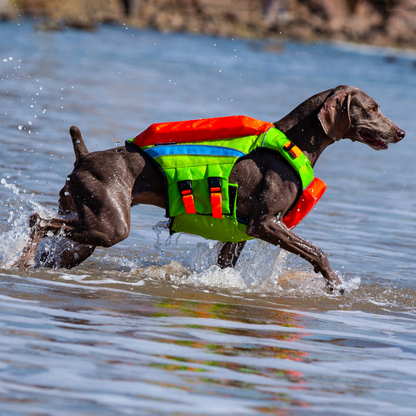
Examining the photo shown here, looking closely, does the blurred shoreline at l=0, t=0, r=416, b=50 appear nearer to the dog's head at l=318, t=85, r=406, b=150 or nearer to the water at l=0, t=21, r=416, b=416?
the water at l=0, t=21, r=416, b=416

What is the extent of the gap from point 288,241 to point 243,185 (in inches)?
21.6

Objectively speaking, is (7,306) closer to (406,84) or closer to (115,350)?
(115,350)

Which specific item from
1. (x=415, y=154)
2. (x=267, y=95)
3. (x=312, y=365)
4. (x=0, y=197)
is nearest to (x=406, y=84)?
(x=267, y=95)

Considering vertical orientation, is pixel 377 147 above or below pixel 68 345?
above

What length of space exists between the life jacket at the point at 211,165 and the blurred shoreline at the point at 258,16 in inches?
1709

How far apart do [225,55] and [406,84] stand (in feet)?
35.9

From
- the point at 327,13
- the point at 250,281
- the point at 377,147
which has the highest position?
the point at 327,13

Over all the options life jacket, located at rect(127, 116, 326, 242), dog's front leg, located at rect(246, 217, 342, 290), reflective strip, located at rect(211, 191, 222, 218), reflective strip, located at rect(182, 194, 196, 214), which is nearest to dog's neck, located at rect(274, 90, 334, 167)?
life jacket, located at rect(127, 116, 326, 242)

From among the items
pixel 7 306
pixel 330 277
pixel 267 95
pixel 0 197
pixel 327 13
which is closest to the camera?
pixel 7 306

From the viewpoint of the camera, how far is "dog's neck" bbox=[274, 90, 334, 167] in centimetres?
574

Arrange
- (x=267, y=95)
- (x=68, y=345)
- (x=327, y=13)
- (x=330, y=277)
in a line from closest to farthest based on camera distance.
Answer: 1. (x=68, y=345)
2. (x=330, y=277)
3. (x=267, y=95)
4. (x=327, y=13)

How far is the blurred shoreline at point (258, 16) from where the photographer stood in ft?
200

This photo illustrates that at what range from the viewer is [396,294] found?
599 centimetres

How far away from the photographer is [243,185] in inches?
219
